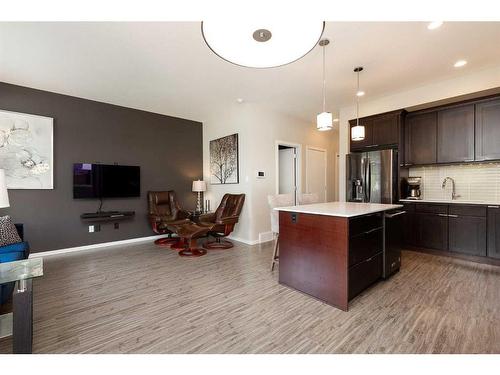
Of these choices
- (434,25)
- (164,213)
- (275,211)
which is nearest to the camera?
(434,25)

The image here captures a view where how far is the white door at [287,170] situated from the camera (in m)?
5.42

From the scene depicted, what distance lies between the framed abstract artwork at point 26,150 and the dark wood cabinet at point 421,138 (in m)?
6.13

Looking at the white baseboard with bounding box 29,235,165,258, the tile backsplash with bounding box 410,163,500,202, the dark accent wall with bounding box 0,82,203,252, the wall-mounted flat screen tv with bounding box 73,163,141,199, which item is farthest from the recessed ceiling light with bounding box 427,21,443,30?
the white baseboard with bounding box 29,235,165,258

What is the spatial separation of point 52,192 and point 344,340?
4.69 meters

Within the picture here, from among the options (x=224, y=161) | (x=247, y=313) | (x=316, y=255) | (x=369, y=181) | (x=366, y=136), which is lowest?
(x=247, y=313)

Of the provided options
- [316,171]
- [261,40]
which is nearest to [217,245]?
[316,171]

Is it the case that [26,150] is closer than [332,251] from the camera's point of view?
No

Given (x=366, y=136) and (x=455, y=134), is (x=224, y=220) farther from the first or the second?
(x=455, y=134)

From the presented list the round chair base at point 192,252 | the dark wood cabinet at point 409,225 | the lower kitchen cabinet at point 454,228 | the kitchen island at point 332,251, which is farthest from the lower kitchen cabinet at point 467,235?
the round chair base at point 192,252

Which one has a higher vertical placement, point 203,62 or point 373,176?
point 203,62

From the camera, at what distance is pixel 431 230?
3527 millimetres

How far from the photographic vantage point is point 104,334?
1.67 m

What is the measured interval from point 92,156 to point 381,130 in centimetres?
536

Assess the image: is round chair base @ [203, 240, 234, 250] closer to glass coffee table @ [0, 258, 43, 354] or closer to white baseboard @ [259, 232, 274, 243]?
white baseboard @ [259, 232, 274, 243]
